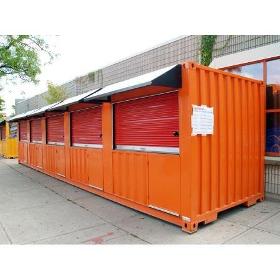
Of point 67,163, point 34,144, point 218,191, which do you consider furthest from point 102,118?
point 34,144

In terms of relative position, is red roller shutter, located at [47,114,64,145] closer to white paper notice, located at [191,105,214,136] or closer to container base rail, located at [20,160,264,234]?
container base rail, located at [20,160,264,234]

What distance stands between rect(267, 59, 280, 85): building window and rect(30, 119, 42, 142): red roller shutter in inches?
323

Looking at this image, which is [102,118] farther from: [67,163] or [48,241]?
[48,241]

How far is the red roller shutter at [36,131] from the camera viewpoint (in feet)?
36.6

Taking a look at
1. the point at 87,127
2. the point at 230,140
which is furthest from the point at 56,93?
the point at 230,140

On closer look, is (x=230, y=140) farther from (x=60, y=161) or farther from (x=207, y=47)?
(x=60, y=161)

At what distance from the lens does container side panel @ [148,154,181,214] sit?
15.0 ft

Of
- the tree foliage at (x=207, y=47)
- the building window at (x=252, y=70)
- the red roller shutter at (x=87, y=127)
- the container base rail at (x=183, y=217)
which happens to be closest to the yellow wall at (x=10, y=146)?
the red roller shutter at (x=87, y=127)

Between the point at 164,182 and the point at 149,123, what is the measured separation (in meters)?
1.12

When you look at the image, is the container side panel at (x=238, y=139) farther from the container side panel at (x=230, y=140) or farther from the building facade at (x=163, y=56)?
the building facade at (x=163, y=56)

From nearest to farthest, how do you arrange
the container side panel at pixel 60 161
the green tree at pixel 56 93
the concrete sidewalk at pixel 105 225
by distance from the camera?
1. the concrete sidewalk at pixel 105 225
2. the container side panel at pixel 60 161
3. the green tree at pixel 56 93

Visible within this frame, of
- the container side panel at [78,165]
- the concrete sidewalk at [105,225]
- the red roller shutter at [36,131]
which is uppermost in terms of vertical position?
the red roller shutter at [36,131]

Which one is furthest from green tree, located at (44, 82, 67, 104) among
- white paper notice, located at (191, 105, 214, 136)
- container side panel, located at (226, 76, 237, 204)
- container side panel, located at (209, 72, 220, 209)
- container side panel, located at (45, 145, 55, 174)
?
white paper notice, located at (191, 105, 214, 136)

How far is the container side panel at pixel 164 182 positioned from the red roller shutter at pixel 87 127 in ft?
7.34
